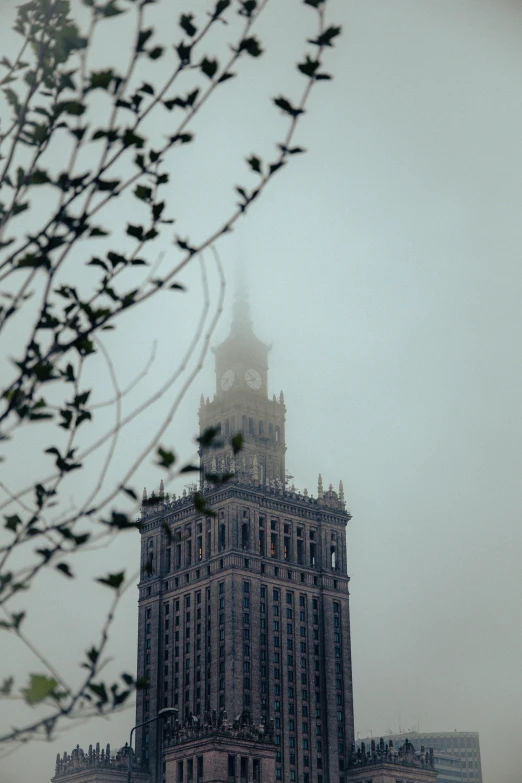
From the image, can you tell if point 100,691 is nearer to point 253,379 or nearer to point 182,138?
point 182,138

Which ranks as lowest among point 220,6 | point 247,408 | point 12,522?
point 12,522

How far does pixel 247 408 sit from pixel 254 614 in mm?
28036

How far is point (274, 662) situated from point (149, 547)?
2254 cm

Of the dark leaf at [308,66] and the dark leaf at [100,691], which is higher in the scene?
the dark leaf at [308,66]

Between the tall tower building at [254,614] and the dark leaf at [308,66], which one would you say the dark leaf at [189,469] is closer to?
the dark leaf at [308,66]

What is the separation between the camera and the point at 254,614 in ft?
394

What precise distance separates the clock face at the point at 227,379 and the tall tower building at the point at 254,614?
2.70 ft

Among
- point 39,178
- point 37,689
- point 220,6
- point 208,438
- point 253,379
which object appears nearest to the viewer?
point 37,689

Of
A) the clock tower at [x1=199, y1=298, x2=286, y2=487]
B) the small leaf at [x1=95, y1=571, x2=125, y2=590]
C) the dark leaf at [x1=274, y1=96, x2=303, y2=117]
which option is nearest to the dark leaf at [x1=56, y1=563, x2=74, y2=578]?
the small leaf at [x1=95, y1=571, x2=125, y2=590]

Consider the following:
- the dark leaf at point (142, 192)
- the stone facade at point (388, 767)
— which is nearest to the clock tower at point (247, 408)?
the stone facade at point (388, 767)

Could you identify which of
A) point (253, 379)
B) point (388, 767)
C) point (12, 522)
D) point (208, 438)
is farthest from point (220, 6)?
point (253, 379)

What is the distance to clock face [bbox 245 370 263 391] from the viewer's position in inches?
5497

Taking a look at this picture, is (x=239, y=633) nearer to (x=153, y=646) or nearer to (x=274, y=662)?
(x=274, y=662)

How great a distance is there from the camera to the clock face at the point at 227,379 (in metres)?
139
